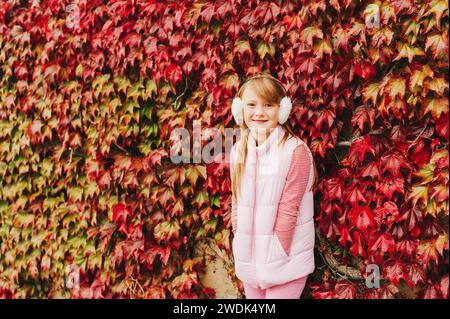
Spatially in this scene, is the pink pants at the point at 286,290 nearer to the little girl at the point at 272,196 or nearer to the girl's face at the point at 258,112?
the little girl at the point at 272,196

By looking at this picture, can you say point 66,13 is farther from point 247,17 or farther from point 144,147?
point 247,17

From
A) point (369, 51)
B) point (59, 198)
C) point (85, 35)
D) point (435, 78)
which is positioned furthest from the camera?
point (59, 198)

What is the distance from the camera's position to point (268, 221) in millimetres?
2668

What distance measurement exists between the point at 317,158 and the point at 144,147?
46.4 inches

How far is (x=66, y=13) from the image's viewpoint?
3.77 metres

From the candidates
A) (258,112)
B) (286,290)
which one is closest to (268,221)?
(286,290)

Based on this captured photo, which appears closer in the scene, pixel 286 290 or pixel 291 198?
pixel 291 198

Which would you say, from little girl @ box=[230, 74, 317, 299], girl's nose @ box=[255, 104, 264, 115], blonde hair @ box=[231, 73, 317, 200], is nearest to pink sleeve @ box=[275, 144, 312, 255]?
little girl @ box=[230, 74, 317, 299]

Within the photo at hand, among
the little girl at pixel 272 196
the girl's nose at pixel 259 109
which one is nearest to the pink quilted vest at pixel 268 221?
the little girl at pixel 272 196

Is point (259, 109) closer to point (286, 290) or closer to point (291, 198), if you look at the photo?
point (291, 198)

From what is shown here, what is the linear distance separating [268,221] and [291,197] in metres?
0.17

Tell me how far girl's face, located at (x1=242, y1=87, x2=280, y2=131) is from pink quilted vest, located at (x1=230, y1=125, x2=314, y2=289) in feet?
0.20

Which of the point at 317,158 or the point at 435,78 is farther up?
the point at 435,78

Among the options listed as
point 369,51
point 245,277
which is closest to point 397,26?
point 369,51
